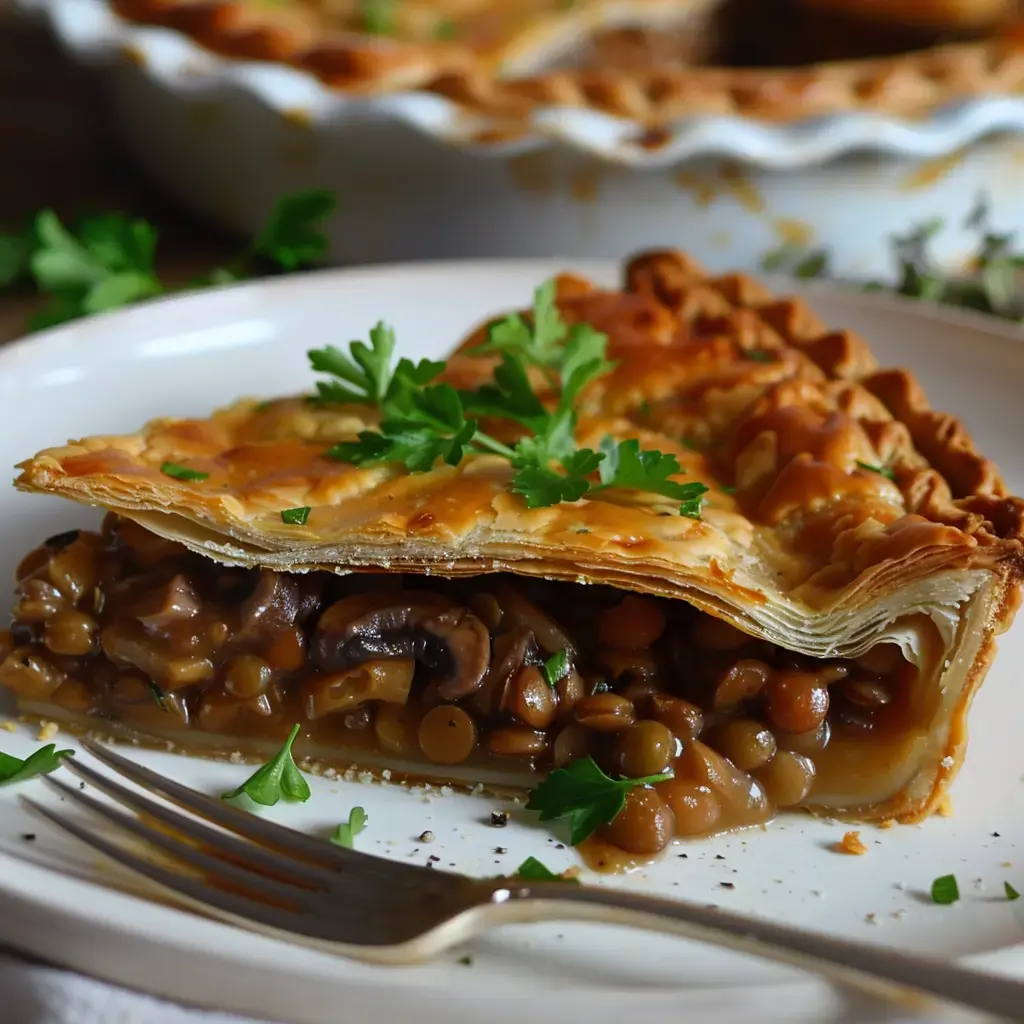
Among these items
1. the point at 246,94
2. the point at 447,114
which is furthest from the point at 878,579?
the point at 246,94

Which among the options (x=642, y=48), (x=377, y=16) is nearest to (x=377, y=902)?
(x=377, y=16)

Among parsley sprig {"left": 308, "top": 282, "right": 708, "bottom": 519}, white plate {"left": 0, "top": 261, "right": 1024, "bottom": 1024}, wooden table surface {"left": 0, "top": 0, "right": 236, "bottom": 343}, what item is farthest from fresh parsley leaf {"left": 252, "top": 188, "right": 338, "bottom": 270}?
parsley sprig {"left": 308, "top": 282, "right": 708, "bottom": 519}

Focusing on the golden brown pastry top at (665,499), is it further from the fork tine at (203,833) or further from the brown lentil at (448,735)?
the fork tine at (203,833)

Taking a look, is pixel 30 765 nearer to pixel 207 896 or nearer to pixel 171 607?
pixel 171 607

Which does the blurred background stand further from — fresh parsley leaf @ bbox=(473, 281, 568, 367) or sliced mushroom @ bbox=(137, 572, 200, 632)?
sliced mushroom @ bbox=(137, 572, 200, 632)

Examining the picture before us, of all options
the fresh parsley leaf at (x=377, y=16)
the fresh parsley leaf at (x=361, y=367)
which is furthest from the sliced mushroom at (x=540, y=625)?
the fresh parsley leaf at (x=377, y=16)
